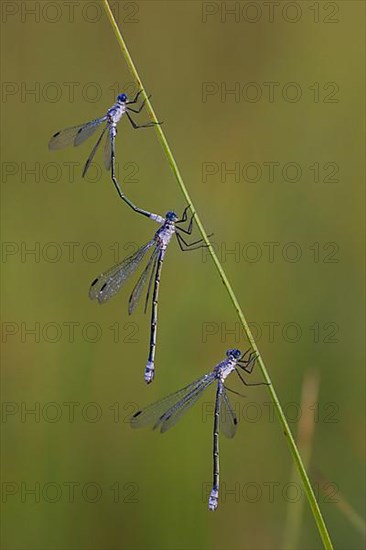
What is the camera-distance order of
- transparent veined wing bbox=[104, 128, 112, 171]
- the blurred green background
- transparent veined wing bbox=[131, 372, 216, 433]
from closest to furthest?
1. transparent veined wing bbox=[104, 128, 112, 171]
2. transparent veined wing bbox=[131, 372, 216, 433]
3. the blurred green background

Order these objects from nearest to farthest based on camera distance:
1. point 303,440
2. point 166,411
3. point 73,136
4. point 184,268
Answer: point 303,440, point 166,411, point 73,136, point 184,268

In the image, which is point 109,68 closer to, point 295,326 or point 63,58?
point 63,58

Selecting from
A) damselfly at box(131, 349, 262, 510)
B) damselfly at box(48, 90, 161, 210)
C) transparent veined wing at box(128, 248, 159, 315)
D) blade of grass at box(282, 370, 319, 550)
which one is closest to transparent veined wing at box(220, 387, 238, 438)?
damselfly at box(131, 349, 262, 510)

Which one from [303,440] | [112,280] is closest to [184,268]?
[112,280]

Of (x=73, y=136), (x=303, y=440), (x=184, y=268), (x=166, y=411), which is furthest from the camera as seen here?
(x=184, y=268)

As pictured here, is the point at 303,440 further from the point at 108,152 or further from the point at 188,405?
the point at 108,152

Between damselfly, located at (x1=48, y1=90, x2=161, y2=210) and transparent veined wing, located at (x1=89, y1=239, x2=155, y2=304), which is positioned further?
transparent veined wing, located at (x1=89, y1=239, x2=155, y2=304)

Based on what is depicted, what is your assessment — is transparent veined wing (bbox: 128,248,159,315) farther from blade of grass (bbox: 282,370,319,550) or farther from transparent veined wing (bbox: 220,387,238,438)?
blade of grass (bbox: 282,370,319,550)

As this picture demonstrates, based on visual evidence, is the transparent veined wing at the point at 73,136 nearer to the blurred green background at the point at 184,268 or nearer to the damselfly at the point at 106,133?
the damselfly at the point at 106,133
